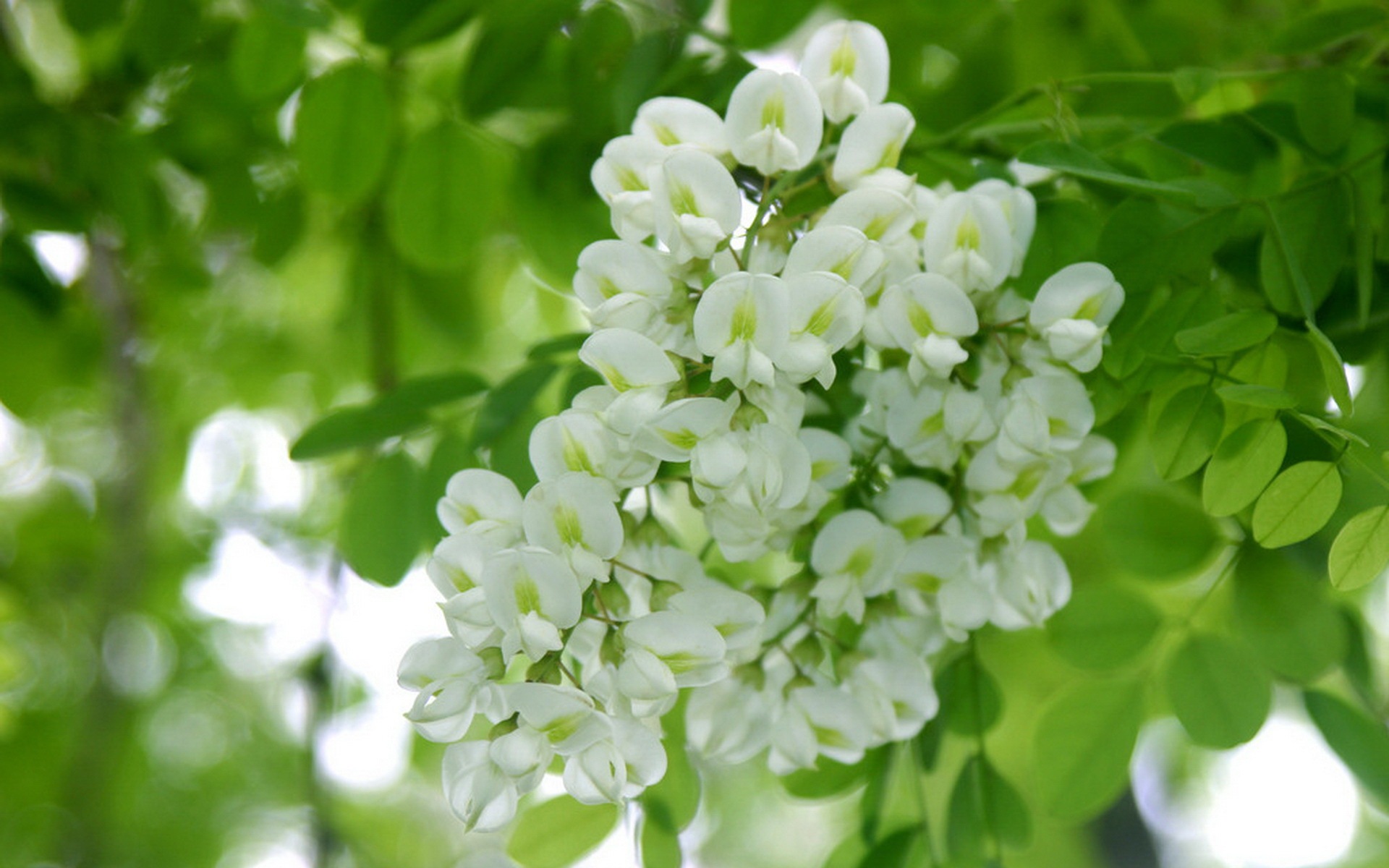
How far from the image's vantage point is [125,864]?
100 inches

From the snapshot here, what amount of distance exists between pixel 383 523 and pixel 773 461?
1.38 feet

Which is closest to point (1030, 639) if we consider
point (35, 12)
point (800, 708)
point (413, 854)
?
point (800, 708)

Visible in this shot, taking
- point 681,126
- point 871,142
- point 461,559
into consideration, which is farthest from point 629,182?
point 461,559

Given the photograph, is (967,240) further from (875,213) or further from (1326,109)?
(1326,109)

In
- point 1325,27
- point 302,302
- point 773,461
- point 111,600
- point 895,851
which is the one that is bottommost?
Result: point 111,600

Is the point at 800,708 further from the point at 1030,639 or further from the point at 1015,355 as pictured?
the point at 1030,639

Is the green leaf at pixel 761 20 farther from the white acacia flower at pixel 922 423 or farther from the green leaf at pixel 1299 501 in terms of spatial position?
the green leaf at pixel 1299 501

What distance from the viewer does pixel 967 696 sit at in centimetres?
83

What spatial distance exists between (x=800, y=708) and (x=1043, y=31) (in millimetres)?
815

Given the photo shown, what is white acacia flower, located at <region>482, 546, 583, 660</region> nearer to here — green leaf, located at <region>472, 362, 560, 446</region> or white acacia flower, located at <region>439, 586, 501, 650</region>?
white acacia flower, located at <region>439, 586, 501, 650</region>

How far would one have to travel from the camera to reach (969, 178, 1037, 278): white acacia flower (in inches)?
25.2

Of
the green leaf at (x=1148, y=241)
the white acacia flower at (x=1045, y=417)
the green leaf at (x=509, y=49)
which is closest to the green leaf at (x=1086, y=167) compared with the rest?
the green leaf at (x=1148, y=241)

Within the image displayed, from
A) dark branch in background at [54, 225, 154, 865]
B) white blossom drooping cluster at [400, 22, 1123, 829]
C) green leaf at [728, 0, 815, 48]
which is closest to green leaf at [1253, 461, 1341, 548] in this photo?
white blossom drooping cluster at [400, 22, 1123, 829]

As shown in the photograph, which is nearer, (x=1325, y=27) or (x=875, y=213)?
(x=875, y=213)
